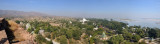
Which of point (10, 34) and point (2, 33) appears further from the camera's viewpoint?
point (10, 34)

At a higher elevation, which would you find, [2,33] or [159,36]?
[2,33]

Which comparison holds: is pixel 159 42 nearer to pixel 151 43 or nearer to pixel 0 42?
pixel 151 43

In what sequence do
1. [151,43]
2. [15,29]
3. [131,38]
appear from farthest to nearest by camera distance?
1. [131,38]
2. [151,43]
3. [15,29]

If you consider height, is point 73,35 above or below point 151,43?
above

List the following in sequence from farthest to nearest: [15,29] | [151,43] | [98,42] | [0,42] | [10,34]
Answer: [151,43] < [98,42] < [15,29] < [10,34] < [0,42]

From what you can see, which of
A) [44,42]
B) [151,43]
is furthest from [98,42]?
[151,43]

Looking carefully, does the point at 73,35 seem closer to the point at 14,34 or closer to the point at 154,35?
the point at 14,34

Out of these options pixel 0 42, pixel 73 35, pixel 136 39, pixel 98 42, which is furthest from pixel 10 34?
pixel 136 39

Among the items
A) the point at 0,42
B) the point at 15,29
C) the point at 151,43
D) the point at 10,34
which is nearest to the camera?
the point at 0,42

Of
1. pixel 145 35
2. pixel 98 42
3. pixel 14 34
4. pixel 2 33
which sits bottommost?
pixel 145 35
